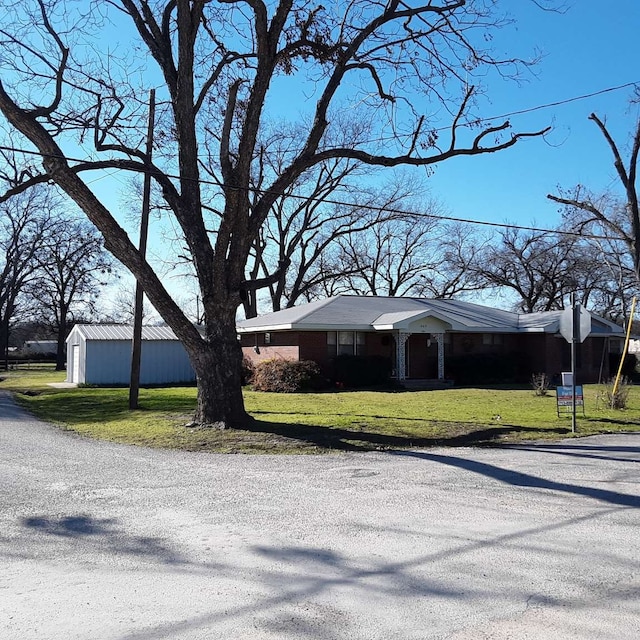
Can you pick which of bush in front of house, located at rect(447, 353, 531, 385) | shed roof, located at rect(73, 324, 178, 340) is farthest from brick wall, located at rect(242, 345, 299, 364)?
bush in front of house, located at rect(447, 353, 531, 385)

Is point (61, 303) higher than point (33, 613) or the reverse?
higher

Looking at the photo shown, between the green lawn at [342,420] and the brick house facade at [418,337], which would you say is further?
the brick house facade at [418,337]

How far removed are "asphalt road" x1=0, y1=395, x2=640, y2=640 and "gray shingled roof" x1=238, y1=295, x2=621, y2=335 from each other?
18.4 metres

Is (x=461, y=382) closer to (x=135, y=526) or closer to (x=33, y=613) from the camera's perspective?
(x=135, y=526)

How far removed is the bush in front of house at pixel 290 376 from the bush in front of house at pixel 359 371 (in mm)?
1168

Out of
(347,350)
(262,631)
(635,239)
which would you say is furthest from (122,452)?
(347,350)

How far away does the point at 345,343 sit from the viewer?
2953 centimetres

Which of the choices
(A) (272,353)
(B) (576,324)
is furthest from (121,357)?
(B) (576,324)

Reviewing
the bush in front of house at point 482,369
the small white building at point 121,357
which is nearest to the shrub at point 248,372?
the small white building at point 121,357

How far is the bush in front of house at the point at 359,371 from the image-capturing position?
92.3ft

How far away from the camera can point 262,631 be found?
167 inches

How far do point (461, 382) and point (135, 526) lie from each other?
83.7ft

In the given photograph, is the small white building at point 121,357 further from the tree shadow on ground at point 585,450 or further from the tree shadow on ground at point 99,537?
the tree shadow on ground at point 99,537

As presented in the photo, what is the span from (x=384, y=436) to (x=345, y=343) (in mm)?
16176
